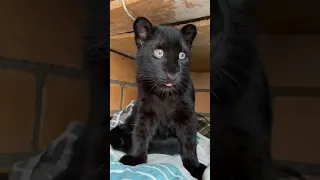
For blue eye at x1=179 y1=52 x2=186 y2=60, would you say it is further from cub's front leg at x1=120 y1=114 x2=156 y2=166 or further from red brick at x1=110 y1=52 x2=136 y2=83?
red brick at x1=110 y1=52 x2=136 y2=83

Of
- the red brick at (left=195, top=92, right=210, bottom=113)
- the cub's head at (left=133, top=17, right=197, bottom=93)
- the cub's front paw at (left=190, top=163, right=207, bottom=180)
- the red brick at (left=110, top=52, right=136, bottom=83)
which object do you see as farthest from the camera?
the red brick at (left=195, top=92, right=210, bottom=113)

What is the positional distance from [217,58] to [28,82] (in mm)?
265

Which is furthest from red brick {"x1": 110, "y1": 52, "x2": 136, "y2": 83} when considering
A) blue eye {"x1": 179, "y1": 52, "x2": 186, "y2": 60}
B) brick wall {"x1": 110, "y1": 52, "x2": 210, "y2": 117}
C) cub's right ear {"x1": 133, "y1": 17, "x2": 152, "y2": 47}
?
blue eye {"x1": 179, "y1": 52, "x2": 186, "y2": 60}

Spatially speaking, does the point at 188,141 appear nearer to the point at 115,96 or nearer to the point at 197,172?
Result: the point at 197,172

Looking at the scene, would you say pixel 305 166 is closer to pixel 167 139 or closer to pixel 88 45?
pixel 88 45

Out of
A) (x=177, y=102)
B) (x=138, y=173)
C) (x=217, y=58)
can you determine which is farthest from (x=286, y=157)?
(x=177, y=102)

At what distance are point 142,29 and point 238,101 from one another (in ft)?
Answer: 2.17

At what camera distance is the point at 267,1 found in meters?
0.32

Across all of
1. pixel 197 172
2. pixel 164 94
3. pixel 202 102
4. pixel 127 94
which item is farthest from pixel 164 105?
pixel 202 102

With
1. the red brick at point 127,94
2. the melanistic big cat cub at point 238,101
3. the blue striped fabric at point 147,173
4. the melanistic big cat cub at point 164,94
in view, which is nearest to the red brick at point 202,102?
the red brick at point 127,94

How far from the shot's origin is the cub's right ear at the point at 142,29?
927 millimetres

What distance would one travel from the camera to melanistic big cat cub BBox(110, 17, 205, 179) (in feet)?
2.88

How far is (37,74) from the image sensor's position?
359 mm

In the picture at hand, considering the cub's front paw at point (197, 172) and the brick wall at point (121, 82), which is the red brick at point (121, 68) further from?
the cub's front paw at point (197, 172)
